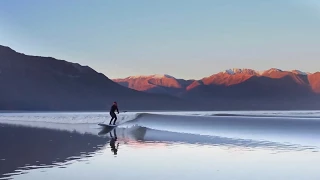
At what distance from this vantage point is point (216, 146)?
20.5m

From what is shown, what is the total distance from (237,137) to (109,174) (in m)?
13.3

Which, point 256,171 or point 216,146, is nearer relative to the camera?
point 256,171

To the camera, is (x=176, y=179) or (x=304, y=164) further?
(x=304, y=164)

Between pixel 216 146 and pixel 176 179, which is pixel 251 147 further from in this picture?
pixel 176 179

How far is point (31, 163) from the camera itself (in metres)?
15.4

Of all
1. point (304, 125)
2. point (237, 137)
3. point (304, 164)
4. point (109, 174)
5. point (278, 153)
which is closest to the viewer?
point (109, 174)

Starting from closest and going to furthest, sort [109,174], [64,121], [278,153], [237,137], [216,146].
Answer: [109,174] < [278,153] < [216,146] < [237,137] < [64,121]

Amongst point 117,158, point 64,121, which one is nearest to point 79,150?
point 117,158

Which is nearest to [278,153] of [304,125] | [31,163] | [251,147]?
[251,147]

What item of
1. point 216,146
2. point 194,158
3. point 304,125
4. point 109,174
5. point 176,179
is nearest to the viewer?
point 176,179

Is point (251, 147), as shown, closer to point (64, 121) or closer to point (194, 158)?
point (194, 158)

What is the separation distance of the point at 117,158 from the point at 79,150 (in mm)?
3168

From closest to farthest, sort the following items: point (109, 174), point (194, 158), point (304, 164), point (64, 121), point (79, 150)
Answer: point (109, 174)
point (304, 164)
point (194, 158)
point (79, 150)
point (64, 121)

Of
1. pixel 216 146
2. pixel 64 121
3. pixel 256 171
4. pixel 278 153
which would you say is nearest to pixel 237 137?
pixel 216 146
